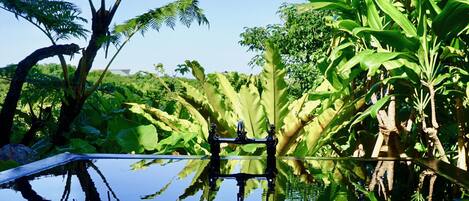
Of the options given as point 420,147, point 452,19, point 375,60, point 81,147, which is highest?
point 452,19

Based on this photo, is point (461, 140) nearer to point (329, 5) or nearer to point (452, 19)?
point (452, 19)

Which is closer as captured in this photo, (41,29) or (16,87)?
(16,87)

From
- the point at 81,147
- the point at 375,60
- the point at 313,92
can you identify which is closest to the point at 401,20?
the point at 375,60

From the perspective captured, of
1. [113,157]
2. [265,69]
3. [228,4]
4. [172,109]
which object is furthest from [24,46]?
[113,157]

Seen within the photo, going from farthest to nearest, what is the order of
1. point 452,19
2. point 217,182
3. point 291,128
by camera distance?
point 291,128 → point 452,19 → point 217,182

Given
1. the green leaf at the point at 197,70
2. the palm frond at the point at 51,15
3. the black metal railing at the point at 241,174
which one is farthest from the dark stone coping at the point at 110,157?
the palm frond at the point at 51,15

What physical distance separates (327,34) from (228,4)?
924mm

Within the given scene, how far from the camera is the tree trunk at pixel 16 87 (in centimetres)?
356

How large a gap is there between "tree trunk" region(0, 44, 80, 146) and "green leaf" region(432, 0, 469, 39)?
295 centimetres

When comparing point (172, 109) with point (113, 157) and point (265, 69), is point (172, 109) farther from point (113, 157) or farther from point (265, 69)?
point (113, 157)

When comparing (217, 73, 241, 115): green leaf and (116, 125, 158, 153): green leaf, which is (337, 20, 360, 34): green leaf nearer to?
(217, 73, 241, 115): green leaf

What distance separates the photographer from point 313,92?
2.20 m

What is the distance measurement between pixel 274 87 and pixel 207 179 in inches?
57.4

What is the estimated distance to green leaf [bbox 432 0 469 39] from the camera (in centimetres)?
139
